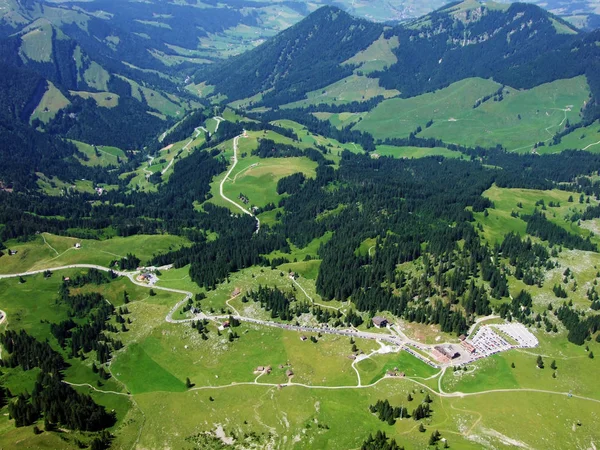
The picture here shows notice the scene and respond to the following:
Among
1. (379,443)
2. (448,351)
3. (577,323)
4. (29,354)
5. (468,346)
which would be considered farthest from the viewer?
(577,323)

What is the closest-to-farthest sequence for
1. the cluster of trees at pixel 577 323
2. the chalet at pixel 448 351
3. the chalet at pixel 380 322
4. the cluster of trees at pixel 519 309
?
the chalet at pixel 448 351 < the cluster of trees at pixel 577 323 < the chalet at pixel 380 322 < the cluster of trees at pixel 519 309

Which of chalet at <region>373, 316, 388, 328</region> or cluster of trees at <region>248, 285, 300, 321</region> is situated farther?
cluster of trees at <region>248, 285, 300, 321</region>

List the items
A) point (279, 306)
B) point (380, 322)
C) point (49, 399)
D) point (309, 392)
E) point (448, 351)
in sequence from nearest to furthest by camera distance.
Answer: point (49, 399), point (309, 392), point (448, 351), point (380, 322), point (279, 306)

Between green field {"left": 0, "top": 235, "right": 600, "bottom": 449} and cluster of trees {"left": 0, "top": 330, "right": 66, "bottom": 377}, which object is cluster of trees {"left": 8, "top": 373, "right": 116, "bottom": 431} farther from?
cluster of trees {"left": 0, "top": 330, "right": 66, "bottom": 377}

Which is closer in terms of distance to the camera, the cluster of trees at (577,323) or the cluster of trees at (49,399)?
the cluster of trees at (49,399)

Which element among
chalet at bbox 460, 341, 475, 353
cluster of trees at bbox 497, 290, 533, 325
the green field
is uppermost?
cluster of trees at bbox 497, 290, 533, 325

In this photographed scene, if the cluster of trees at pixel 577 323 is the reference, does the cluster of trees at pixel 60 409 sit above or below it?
below

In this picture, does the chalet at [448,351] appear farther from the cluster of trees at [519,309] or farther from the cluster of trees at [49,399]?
the cluster of trees at [49,399]

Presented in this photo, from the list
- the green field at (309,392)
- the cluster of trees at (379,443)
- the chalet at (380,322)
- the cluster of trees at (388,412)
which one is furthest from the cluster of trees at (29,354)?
the chalet at (380,322)

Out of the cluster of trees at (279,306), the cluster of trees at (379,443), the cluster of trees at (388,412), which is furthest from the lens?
the cluster of trees at (279,306)

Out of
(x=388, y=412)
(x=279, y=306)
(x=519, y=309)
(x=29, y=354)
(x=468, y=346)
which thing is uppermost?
(x=519, y=309)

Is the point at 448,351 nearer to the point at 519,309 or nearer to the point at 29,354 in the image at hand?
the point at 519,309

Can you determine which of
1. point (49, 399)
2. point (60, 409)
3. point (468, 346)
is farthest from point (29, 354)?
point (468, 346)

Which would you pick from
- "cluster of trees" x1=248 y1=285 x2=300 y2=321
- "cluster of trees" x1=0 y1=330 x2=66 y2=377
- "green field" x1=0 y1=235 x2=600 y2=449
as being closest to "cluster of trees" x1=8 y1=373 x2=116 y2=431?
"green field" x1=0 y1=235 x2=600 y2=449
